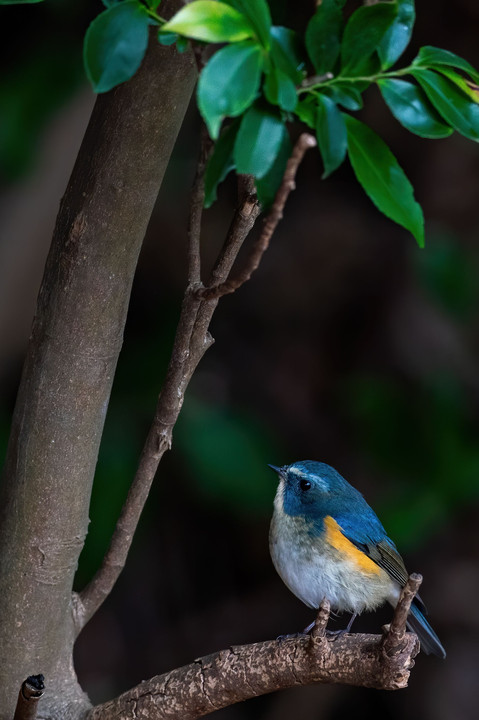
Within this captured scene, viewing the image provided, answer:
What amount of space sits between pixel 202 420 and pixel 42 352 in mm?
1641

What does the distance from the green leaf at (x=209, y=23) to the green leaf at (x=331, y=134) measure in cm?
12

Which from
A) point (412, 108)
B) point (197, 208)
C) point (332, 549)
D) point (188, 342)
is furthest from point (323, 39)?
point (332, 549)

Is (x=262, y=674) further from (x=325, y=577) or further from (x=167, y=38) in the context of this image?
(x=167, y=38)

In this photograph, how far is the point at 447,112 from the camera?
101 cm

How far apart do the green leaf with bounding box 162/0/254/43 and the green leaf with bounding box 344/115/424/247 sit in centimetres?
20

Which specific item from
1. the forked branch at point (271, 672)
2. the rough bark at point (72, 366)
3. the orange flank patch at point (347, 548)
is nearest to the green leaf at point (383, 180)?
the rough bark at point (72, 366)

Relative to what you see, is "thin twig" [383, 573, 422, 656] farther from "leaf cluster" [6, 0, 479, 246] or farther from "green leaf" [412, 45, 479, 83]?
"green leaf" [412, 45, 479, 83]

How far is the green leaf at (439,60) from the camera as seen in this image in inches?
39.3

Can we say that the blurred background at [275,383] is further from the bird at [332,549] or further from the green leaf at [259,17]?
the green leaf at [259,17]

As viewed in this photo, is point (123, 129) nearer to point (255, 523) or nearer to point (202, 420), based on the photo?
point (202, 420)

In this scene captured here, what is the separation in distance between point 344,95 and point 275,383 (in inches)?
109

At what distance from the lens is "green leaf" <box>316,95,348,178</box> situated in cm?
89

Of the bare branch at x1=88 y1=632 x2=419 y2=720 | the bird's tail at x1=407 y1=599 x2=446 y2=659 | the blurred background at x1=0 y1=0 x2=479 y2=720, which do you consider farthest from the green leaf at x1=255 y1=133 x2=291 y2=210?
the blurred background at x1=0 y1=0 x2=479 y2=720

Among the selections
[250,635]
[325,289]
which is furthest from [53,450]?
[325,289]
